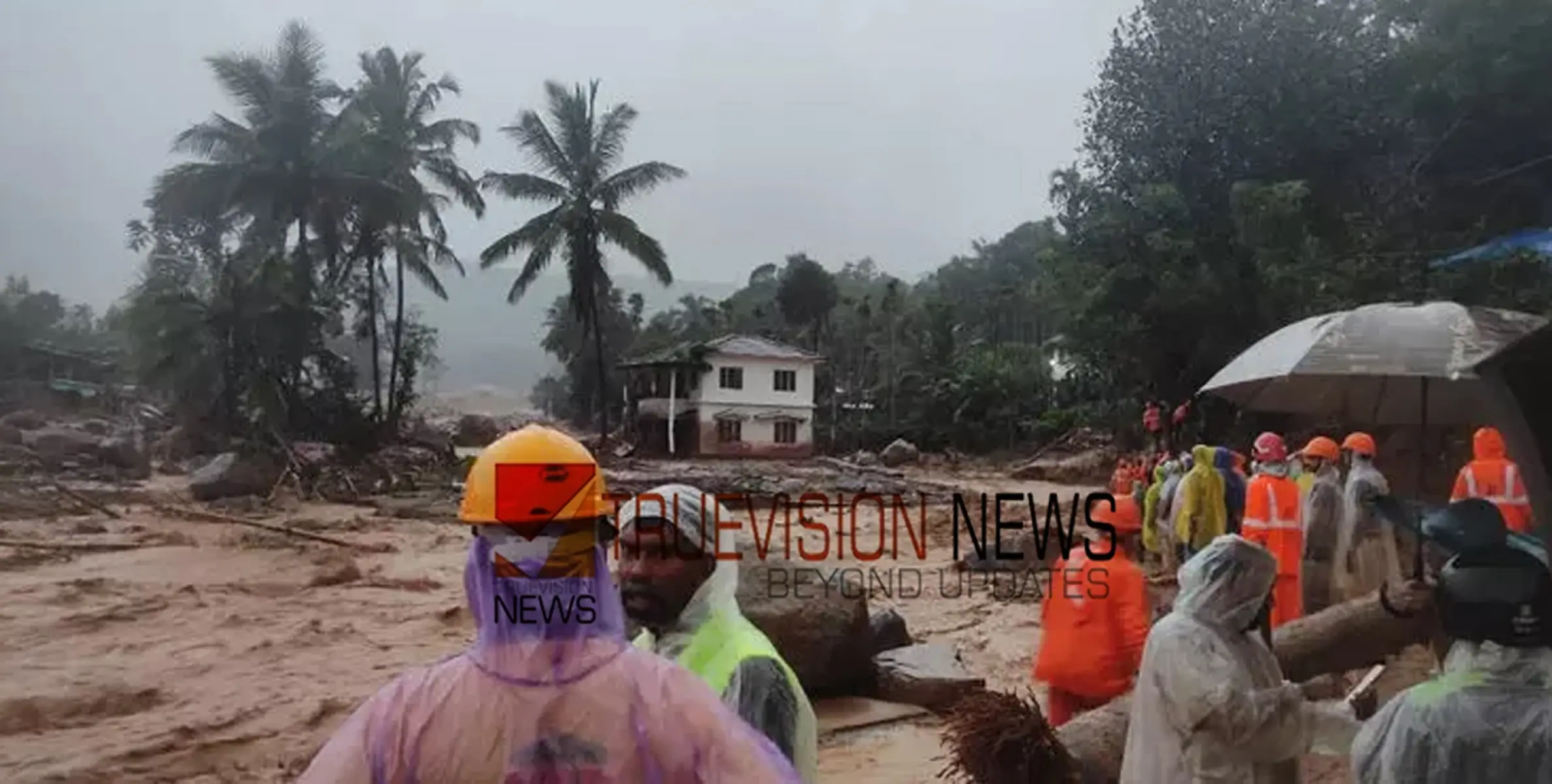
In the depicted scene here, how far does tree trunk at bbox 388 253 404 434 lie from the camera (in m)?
32.5

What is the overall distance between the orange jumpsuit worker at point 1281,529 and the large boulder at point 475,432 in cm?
3387

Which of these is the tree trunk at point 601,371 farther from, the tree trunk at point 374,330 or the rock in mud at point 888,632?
the rock in mud at point 888,632

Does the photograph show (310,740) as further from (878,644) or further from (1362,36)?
(1362,36)

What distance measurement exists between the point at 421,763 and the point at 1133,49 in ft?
84.3

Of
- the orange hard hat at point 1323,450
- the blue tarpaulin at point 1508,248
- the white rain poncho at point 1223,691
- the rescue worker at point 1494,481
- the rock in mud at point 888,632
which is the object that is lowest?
the rock in mud at point 888,632

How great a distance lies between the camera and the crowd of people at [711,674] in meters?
1.58

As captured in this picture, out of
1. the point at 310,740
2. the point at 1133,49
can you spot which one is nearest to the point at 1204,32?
the point at 1133,49

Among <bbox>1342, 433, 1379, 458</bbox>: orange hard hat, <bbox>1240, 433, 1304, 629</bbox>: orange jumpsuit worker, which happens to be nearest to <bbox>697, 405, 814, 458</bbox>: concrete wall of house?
<bbox>1342, 433, 1379, 458</bbox>: orange hard hat

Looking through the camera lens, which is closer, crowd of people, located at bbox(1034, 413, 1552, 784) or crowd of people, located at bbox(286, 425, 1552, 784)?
crowd of people, located at bbox(286, 425, 1552, 784)

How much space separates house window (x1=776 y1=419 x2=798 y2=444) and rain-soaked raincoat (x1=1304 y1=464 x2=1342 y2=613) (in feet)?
92.5

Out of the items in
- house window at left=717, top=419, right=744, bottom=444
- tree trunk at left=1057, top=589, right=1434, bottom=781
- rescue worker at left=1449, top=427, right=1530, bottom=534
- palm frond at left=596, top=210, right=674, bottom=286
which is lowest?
tree trunk at left=1057, top=589, right=1434, bottom=781

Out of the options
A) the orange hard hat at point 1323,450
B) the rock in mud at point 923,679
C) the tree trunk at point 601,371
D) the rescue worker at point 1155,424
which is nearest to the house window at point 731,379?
the tree trunk at point 601,371

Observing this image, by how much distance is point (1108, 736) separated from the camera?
4.20 m

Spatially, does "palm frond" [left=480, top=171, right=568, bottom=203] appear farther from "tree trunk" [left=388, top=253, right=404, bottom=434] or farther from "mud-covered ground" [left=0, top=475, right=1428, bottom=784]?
"mud-covered ground" [left=0, top=475, right=1428, bottom=784]
